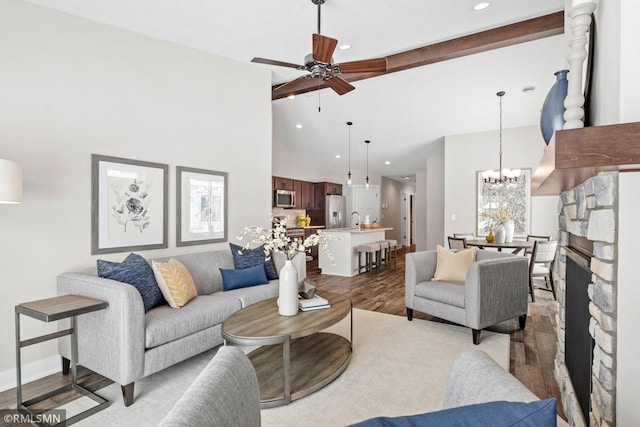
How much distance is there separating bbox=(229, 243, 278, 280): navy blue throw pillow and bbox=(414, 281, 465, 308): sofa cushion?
5.44 feet

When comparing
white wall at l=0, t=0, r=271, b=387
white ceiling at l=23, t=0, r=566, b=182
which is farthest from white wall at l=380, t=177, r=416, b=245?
white wall at l=0, t=0, r=271, b=387

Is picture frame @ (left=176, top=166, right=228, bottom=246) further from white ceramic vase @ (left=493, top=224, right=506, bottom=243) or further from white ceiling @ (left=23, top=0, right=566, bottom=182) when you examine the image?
white ceramic vase @ (left=493, top=224, right=506, bottom=243)

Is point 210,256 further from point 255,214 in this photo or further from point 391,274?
point 391,274

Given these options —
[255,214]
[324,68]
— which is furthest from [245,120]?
[324,68]

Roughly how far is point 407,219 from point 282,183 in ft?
22.6

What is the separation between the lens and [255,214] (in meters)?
4.61

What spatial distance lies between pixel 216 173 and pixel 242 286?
4.73 ft

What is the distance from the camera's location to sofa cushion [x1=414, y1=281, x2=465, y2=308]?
3352mm

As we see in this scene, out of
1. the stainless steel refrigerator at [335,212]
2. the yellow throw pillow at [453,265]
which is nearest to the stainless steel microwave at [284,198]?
the stainless steel refrigerator at [335,212]

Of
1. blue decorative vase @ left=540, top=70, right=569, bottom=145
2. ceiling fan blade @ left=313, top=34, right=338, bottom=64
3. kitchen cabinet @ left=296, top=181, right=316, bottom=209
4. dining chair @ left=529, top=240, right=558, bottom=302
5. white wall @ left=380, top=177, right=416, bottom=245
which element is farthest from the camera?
white wall @ left=380, top=177, right=416, bottom=245

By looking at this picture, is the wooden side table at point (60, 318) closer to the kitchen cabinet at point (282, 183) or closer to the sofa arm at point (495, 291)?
the sofa arm at point (495, 291)

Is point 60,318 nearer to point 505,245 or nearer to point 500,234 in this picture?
point 505,245

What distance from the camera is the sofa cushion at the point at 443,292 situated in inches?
132

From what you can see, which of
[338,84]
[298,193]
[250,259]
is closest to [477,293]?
[250,259]
